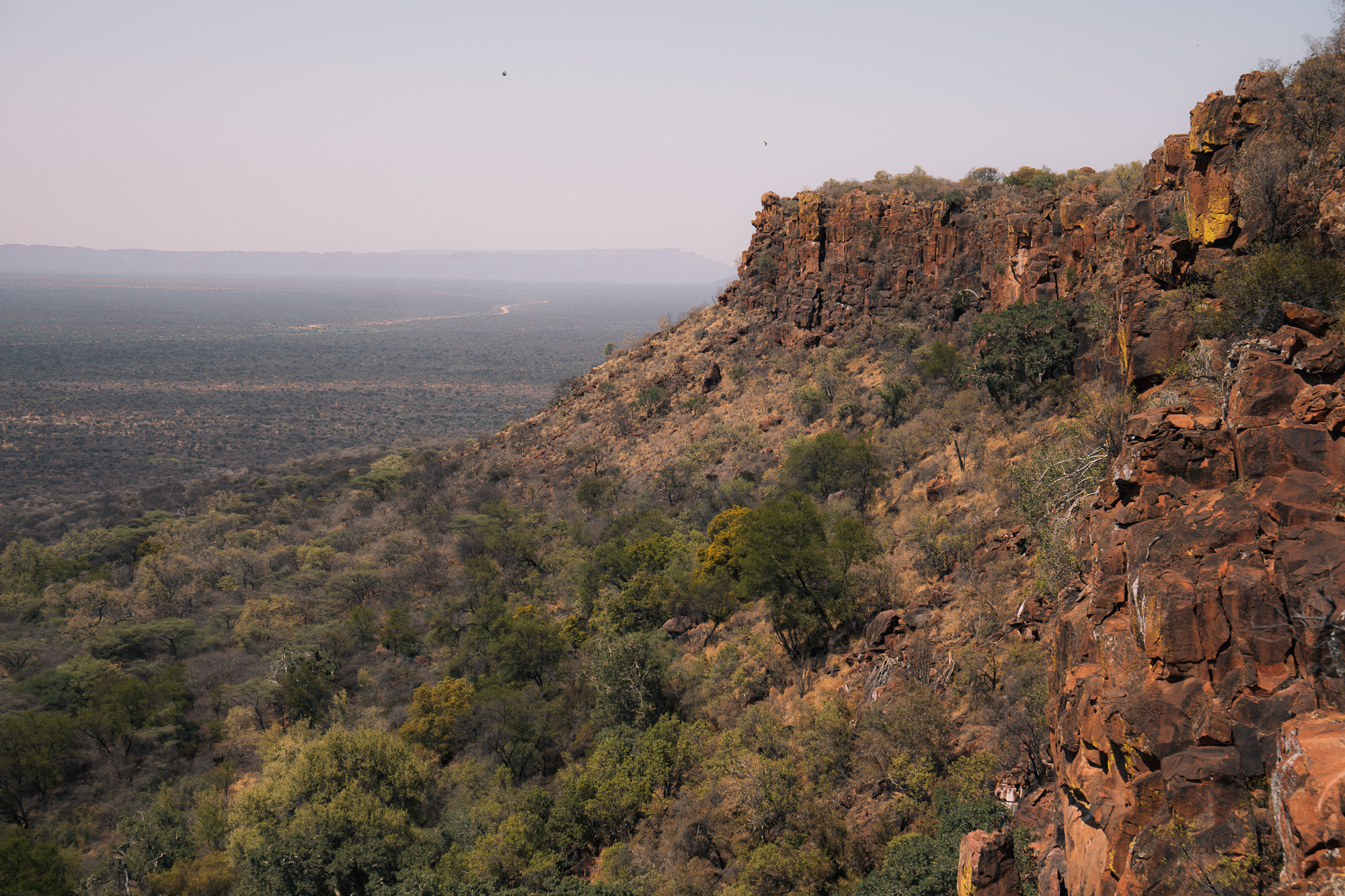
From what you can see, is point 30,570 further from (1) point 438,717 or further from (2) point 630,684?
(2) point 630,684

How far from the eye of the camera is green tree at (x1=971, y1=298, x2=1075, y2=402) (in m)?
29.2

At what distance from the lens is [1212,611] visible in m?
8.07

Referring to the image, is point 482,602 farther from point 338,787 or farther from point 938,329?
point 938,329

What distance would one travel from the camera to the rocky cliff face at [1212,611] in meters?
6.91

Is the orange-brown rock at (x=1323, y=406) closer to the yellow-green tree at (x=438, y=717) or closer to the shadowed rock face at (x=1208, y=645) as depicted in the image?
the shadowed rock face at (x=1208, y=645)

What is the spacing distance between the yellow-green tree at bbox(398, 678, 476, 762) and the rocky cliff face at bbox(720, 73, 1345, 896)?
2334cm

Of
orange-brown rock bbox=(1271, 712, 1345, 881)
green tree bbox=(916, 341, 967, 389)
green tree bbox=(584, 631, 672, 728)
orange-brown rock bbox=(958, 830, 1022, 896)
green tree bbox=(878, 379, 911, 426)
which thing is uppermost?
green tree bbox=(916, 341, 967, 389)

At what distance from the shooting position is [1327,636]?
23.5 feet

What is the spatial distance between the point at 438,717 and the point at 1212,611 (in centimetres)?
2753

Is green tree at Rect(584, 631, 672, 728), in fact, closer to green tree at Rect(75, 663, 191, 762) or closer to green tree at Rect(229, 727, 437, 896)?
green tree at Rect(229, 727, 437, 896)

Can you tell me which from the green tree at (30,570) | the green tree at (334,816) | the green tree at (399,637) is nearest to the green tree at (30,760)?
the green tree at (334,816)

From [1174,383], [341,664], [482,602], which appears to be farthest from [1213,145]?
[341,664]

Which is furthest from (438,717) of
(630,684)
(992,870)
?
(992,870)

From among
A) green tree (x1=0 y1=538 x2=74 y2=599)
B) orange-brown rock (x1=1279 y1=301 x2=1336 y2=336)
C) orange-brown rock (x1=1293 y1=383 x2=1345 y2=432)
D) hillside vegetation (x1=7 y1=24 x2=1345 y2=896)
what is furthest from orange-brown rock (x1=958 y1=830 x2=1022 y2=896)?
green tree (x1=0 y1=538 x2=74 y2=599)
